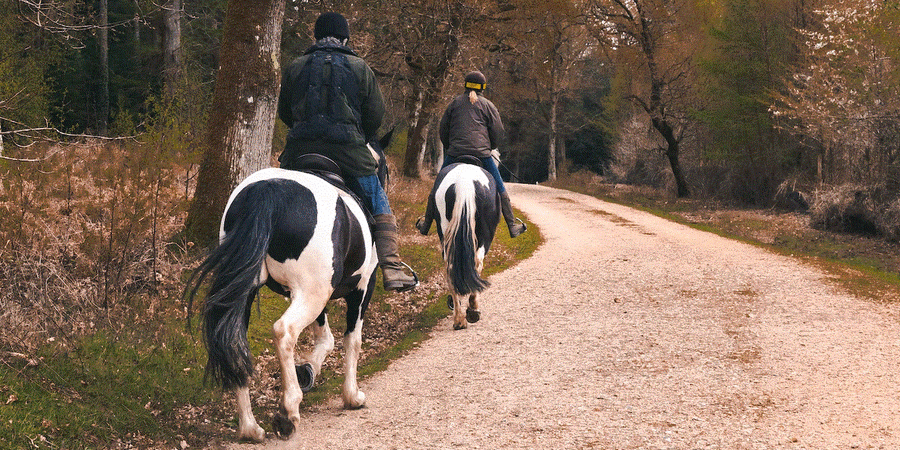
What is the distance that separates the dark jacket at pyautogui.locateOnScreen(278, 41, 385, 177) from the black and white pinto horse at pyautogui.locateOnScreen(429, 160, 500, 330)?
7.89ft

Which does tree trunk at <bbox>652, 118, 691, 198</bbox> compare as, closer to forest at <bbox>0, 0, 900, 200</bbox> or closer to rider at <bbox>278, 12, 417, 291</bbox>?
forest at <bbox>0, 0, 900, 200</bbox>

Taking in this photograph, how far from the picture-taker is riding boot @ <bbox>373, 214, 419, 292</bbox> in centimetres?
561

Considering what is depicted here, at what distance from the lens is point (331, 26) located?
5.48m

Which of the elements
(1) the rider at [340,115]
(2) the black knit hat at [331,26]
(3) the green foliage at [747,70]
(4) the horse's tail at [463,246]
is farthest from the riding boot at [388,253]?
(3) the green foliage at [747,70]

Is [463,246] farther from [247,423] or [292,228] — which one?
[247,423]

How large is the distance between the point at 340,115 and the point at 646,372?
3395 millimetres

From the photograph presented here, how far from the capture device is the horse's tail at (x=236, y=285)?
411cm

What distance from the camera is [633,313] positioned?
8477mm

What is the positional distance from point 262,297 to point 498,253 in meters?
6.71

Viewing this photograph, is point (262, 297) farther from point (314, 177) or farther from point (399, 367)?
point (314, 177)

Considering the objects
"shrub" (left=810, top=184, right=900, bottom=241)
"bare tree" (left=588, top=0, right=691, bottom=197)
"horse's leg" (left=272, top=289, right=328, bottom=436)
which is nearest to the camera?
"horse's leg" (left=272, top=289, right=328, bottom=436)

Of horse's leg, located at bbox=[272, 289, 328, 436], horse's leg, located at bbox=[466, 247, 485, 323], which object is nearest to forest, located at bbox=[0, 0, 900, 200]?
horse's leg, located at bbox=[466, 247, 485, 323]

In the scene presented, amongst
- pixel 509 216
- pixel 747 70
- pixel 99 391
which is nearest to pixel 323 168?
pixel 99 391

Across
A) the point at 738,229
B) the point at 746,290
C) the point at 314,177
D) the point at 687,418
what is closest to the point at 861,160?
the point at 738,229
